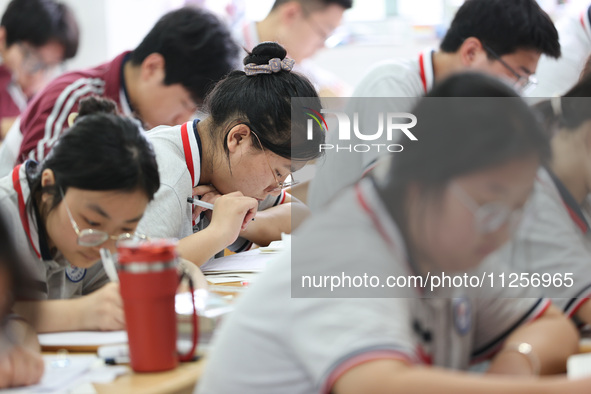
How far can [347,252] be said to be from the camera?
0.76 metres

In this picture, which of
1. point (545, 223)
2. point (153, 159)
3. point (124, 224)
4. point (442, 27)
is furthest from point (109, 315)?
point (442, 27)

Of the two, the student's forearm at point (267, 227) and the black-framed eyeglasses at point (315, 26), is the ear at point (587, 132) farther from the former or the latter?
the black-framed eyeglasses at point (315, 26)

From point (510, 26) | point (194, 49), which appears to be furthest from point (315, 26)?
point (510, 26)

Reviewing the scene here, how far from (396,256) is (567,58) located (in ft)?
6.98

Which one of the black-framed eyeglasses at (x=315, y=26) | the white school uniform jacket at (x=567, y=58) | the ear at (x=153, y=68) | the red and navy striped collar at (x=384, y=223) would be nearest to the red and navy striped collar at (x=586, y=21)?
the white school uniform jacket at (x=567, y=58)

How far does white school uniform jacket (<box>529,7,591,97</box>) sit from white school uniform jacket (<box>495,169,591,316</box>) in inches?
50.8

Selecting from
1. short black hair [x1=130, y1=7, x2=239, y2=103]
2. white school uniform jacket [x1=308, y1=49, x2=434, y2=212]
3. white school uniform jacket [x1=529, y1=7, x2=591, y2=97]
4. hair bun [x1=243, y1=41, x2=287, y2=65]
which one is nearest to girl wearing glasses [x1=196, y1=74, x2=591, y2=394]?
hair bun [x1=243, y1=41, x2=287, y2=65]

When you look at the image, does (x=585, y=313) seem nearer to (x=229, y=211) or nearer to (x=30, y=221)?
(x=229, y=211)

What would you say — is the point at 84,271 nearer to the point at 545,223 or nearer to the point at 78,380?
the point at 78,380

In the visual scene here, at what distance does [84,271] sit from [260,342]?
2.63 feet

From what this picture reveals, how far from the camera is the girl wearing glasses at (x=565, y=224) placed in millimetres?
1213

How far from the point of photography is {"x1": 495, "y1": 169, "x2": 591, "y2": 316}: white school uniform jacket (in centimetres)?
121

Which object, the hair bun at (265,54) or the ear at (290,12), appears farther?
the ear at (290,12)

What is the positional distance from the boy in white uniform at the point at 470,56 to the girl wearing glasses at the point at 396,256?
1.07 meters
